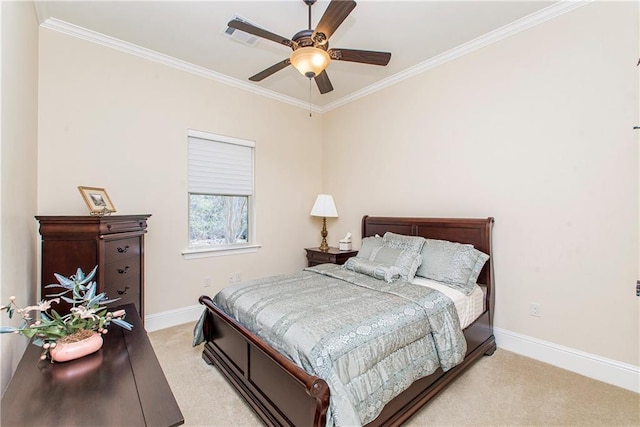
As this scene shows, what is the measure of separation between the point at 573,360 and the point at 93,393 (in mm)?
3230

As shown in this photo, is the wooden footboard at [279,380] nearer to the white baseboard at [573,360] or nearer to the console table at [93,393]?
the white baseboard at [573,360]

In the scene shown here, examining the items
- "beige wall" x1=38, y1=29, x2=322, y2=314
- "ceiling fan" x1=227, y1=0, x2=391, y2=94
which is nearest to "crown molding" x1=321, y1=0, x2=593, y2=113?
"ceiling fan" x1=227, y1=0, x2=391, y2=94

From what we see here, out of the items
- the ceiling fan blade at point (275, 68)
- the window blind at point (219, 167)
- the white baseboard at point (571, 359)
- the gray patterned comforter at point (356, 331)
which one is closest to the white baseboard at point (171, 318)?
the white baseboard at point (571, 359)

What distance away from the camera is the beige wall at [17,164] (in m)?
1.48

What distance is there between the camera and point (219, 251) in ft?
12.4

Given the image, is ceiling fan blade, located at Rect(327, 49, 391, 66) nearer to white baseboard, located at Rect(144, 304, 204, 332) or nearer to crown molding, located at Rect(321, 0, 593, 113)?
crown molding, located at Rect(321, 0, 593, 113)

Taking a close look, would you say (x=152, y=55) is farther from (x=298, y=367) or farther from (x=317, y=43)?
(x=298, y=367)

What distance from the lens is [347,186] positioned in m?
4.45

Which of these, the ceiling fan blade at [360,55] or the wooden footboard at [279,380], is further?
the ceiling fan blade at [360,55]

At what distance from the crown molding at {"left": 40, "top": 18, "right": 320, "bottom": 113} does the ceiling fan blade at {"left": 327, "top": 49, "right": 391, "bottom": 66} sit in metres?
2.01

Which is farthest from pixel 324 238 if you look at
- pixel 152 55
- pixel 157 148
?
pixel 152 55

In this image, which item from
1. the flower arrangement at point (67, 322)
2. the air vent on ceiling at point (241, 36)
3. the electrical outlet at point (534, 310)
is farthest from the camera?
the air vent on ceiling at point (241, 36)

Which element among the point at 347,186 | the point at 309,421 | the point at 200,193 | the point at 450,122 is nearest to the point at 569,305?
the point at 450,122

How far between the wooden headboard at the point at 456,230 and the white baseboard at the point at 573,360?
302mm
